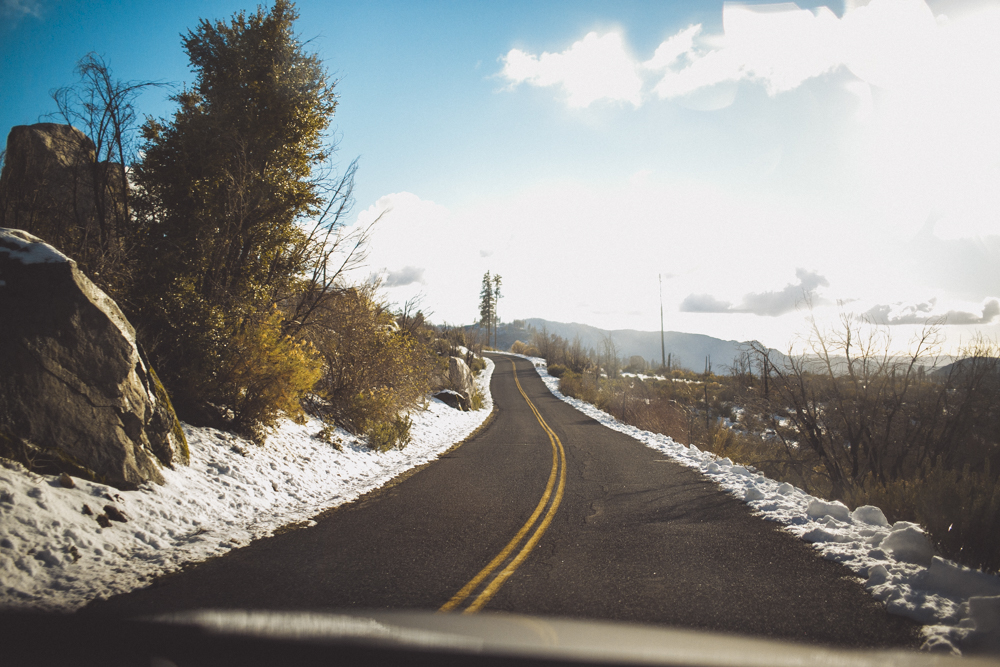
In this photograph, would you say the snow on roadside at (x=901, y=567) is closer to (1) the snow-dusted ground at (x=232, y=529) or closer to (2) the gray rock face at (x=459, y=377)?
(1) the snow-dusted ground at (x=232, y=529)

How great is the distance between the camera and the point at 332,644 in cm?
273

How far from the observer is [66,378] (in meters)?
5.57

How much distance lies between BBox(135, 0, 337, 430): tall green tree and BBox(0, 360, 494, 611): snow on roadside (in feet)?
5.85

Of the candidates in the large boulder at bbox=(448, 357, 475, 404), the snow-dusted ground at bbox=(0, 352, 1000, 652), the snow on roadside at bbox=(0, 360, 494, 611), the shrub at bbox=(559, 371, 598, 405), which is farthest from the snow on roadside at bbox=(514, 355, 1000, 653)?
the shrub at bbox=(559, 371, 598, 405)

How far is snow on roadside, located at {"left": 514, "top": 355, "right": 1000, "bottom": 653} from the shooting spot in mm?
3193

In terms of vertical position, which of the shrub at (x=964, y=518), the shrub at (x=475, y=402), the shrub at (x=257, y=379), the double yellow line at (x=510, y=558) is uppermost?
the shrub at (x=257, y=379)

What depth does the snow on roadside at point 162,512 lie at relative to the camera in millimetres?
4000

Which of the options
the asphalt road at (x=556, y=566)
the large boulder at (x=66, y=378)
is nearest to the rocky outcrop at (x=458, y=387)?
the asphalt road at (x=556, y=566)

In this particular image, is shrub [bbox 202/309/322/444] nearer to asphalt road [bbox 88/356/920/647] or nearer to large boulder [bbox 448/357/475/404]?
asphalt road [bbox 88/356/920/647]

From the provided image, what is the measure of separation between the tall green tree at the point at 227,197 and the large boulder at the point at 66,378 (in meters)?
1.93

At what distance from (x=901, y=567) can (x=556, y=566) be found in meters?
3.37

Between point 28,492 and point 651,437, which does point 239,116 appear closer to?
point 28,492

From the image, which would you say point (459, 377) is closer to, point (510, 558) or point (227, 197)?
point (227, 197)

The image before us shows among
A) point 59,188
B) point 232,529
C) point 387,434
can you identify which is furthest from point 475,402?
point 232,529
